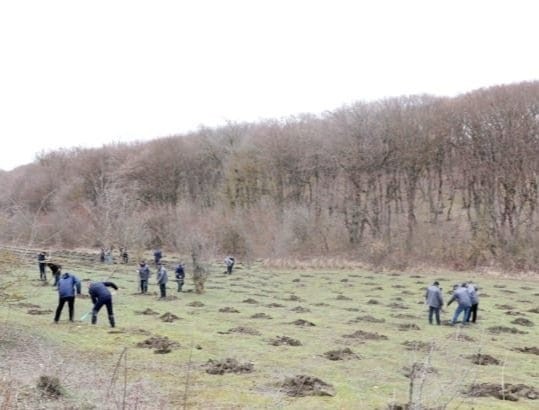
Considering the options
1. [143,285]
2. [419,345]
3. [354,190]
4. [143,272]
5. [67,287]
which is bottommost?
[419,345]

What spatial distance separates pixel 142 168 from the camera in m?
76.1

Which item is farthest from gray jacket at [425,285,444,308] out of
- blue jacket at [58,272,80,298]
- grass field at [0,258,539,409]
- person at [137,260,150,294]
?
person at [137,260,150,294]

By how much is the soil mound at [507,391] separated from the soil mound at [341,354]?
3.61 meters

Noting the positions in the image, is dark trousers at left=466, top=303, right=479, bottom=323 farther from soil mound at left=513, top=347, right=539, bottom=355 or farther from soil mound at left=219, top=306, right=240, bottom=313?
soil mound at left=219, top=306, right=240, bottom=313

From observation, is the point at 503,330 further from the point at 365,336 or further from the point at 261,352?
the point at 261,352

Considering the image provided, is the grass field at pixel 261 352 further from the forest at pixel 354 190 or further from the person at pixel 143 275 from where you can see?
the forest at pixel 354 190

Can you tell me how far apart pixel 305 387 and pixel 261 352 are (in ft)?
12.8

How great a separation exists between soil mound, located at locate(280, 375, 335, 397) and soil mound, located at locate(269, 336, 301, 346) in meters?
4.30

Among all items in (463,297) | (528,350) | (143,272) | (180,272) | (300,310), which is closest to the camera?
(528,350)

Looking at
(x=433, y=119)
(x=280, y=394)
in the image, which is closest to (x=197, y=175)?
(x=433, y=119)

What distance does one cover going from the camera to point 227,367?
14.1 metres

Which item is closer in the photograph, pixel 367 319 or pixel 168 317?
pixel 168 317

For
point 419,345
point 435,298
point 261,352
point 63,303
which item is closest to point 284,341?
point 261,352

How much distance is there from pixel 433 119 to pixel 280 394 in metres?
45.6
